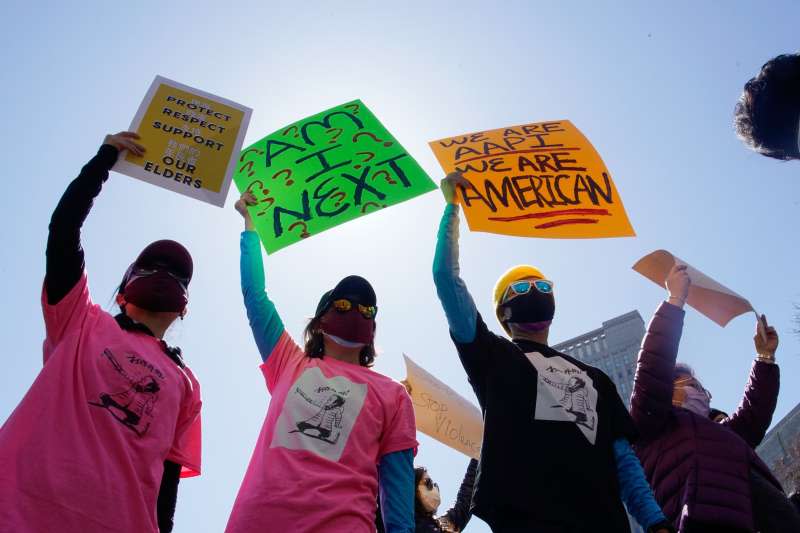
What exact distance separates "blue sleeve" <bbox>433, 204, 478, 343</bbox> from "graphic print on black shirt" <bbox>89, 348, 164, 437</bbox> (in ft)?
4.53

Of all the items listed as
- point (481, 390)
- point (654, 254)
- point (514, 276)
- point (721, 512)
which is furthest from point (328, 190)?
point (721, 512)

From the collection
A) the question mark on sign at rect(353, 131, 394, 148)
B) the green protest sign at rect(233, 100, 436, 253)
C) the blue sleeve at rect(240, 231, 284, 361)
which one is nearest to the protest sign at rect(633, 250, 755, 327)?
the green protest sign at rect(233, 100, 436, 253)

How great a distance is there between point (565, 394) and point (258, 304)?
1628 mm

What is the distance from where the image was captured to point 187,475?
346 centimetres

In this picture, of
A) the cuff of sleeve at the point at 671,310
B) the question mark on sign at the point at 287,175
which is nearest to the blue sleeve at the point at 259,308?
the question mark on sign at the point at 287,175

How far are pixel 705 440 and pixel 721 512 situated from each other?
457 mm

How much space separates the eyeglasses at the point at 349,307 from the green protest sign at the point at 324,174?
0.67m

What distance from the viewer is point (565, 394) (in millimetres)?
3592

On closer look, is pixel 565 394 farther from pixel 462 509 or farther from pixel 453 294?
pixel 462 509

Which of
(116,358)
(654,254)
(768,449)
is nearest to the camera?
(116,358)

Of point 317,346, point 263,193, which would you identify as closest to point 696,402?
point 317,346

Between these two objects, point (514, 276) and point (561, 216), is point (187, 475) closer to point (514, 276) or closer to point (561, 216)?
point (514, 276)

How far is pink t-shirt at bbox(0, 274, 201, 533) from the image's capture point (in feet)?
8.36

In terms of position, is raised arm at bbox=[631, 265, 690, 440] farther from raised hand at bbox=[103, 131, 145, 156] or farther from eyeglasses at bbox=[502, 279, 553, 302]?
raised hand at bbox=[103, 131, 145, 156]
